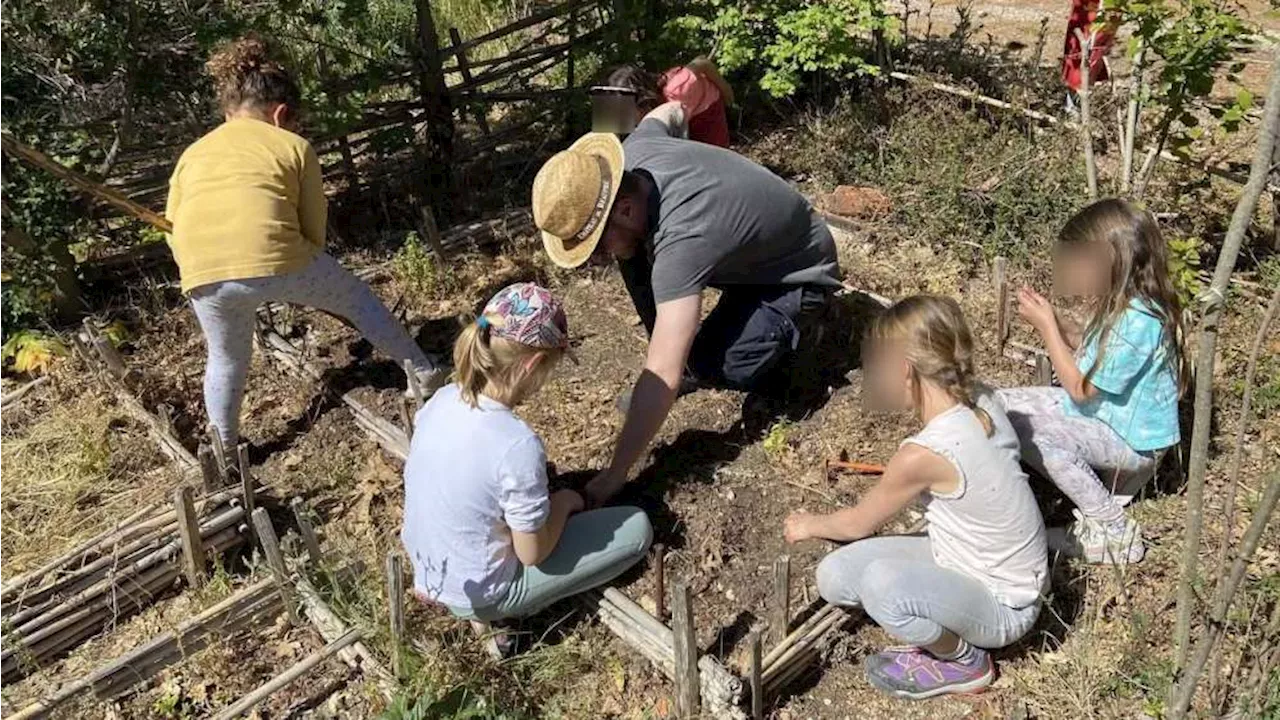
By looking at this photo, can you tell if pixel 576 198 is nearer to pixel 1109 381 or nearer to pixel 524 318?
pixel 524 318

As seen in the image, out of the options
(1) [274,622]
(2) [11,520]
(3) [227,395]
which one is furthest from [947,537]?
(2) [11,520]

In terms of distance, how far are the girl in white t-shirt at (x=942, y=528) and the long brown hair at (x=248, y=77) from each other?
240cm

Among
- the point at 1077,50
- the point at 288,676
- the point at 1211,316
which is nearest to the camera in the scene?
the point at 1211,316

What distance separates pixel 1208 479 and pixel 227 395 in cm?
361

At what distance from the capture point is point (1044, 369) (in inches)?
147

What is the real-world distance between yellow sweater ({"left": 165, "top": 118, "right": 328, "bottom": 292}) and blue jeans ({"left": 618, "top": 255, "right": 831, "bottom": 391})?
1.28 m

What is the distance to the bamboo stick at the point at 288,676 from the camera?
2.86 m

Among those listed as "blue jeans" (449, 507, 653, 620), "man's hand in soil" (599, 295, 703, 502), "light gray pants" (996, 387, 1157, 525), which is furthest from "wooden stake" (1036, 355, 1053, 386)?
"blue jeans" (449, 507, 653, 620)

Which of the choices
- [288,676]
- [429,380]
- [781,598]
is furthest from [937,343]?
[429,380]

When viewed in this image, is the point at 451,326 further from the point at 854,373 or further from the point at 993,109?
the point at 993,109

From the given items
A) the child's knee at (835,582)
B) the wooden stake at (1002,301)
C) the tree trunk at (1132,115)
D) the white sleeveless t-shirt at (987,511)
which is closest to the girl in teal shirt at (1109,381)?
the white sleeveless t-shirt at (987,511)

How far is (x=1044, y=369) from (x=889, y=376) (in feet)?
4.17

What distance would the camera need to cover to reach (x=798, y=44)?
569 centimetres

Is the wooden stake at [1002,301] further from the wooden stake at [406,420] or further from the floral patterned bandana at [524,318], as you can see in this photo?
the wooden stake at [406,420]
